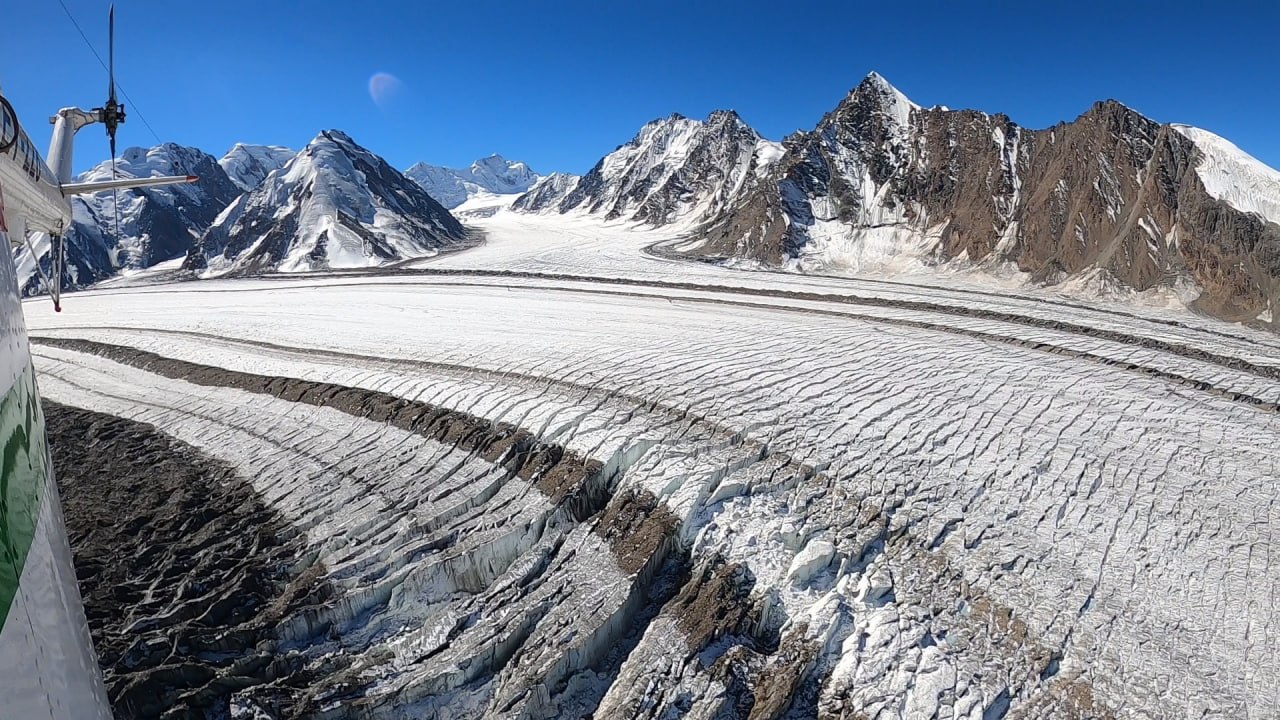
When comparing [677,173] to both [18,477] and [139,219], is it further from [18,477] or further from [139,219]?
[18,477]

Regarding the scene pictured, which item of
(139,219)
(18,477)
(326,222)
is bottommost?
(18,477)

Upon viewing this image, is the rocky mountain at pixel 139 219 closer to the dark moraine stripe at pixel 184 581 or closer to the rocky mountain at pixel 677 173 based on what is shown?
the rocky mountain at pixel 677 173

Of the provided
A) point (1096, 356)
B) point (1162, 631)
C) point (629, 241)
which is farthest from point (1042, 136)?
point (1162, 631)

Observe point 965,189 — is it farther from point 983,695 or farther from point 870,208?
point 983,695

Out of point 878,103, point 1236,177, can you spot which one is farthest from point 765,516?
point 878,103

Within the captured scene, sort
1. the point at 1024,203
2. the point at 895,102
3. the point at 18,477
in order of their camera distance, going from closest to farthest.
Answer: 1. the point at 18,477
2. the point at 1024,203
3. the point at 895,102

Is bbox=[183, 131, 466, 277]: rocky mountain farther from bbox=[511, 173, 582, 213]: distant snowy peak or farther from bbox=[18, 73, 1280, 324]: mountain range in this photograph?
bbox=[511, 173, 582, 213]: distant snowy peak

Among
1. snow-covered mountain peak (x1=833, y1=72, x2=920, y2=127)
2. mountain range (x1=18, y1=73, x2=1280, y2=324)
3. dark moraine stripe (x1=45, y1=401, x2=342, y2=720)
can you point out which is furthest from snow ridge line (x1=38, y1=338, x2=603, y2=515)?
snow-covered mountain peak (x1=833, y1=72, x2=920, y2=127)
